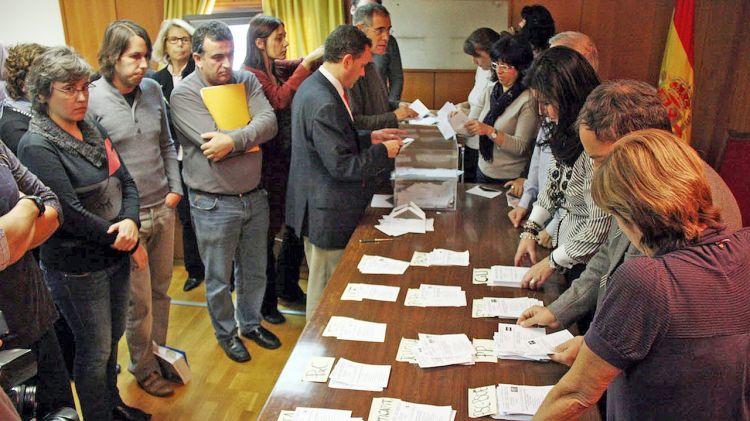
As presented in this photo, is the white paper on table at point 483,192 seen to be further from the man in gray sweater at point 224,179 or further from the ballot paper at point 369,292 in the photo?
the ballot paper at point 369,292

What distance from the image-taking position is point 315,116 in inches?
101

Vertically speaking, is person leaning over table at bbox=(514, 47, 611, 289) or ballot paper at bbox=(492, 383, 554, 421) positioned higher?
person leaning over table at bbox=(514, 47, 611, 289)

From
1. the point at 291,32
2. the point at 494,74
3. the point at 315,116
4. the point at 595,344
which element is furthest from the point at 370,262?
the point at 291,32

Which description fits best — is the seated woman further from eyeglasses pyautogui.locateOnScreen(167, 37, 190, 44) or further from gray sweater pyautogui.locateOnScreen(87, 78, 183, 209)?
eyeglasses pyautogui.locateOnScreen(167, 37, 190, 44)

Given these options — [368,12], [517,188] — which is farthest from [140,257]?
[368,12]

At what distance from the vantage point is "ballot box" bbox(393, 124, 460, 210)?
9.42 feet

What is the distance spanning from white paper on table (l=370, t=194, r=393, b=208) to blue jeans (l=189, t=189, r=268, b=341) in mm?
568

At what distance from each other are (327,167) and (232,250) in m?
0.74

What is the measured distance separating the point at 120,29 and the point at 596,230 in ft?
6.67

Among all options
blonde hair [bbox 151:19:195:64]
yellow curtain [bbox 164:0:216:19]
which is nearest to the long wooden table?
blonde hair [bbox 151:19:195:64]

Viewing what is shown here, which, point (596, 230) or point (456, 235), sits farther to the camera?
point (456, 235)

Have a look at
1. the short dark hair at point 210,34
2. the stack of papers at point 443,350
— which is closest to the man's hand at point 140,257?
the short dark hair at point 210,34

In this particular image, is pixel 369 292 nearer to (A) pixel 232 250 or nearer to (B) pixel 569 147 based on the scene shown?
(B) pixel 569 147

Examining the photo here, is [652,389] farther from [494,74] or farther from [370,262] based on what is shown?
[494,74]
